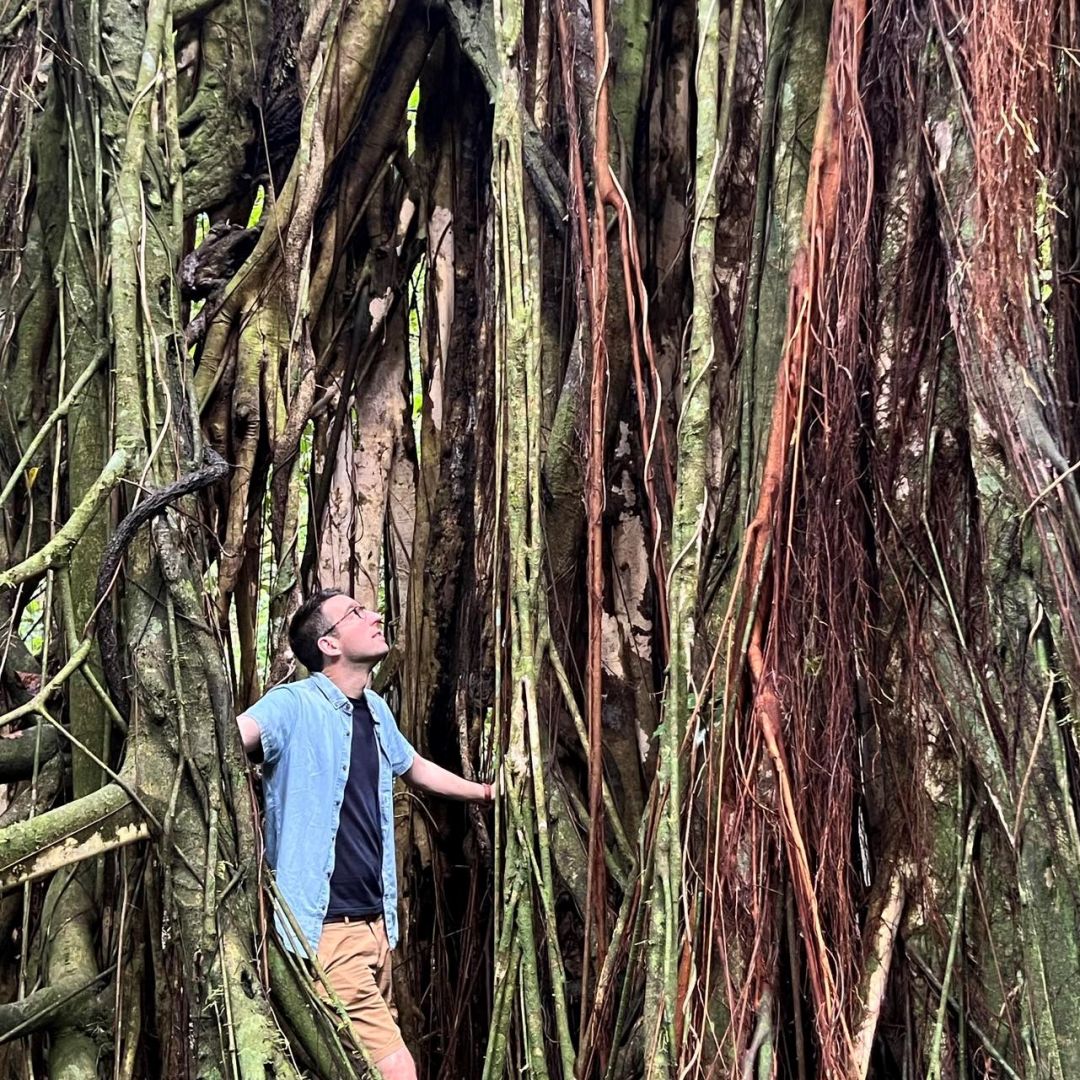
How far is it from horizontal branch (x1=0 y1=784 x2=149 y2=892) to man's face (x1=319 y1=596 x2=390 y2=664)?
1.95 feet

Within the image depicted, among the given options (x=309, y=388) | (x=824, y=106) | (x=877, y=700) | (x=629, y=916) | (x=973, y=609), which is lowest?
(x=629, y=916)

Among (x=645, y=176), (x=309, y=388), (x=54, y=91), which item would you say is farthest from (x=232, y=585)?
(x=645, y=176)

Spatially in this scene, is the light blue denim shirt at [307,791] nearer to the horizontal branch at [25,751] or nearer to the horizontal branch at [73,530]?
the horizontal branch at [25,751]

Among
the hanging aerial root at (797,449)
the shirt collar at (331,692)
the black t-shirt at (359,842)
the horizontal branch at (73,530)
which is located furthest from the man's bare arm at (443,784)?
the horizontal branch at (73,530)

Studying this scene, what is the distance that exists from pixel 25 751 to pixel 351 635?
611mm

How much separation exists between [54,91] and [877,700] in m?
2.00

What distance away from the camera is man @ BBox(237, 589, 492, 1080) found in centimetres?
226

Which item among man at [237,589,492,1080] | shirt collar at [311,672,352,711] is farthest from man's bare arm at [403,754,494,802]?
shirt collar at [311,672,352,711]

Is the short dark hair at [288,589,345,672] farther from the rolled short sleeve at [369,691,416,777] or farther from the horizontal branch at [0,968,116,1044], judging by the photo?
the horizontal branch at [0,968,116,1044]

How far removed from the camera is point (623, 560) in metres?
2.73

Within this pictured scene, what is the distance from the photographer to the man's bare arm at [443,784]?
250cm

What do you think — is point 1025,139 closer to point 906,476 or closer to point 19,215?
point 906,476

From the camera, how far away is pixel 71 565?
7.36 ft

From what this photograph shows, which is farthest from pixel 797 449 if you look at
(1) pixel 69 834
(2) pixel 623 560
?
(1) pixel 69 834
